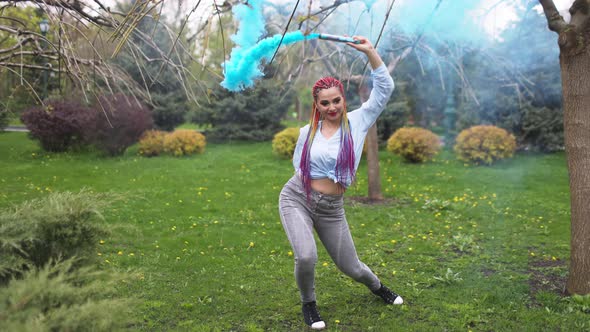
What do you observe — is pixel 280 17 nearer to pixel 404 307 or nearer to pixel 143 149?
pixel 404 307

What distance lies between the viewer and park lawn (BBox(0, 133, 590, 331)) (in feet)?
12.6

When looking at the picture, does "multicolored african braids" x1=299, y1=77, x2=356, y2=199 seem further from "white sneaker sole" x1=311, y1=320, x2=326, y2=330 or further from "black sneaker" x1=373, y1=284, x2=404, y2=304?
"black sneaker" x1=373, y1=284, x2=404, y2=304

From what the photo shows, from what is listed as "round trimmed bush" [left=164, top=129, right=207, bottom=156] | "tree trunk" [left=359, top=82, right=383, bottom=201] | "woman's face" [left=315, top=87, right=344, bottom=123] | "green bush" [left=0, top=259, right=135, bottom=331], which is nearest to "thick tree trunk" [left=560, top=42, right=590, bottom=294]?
"woman's face" [left=315, top=87, right=344, bottom=123]

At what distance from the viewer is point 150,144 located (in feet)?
47.9

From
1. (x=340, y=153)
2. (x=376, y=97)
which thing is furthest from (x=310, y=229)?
(x=376, y=97)

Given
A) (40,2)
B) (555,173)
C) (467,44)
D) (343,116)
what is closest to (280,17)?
(467,44)

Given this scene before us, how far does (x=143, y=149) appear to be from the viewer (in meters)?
14.7

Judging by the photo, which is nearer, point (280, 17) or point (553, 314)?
point (553, 314)

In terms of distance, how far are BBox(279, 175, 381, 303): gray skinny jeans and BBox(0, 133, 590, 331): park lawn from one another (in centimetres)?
43

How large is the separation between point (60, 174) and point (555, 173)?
10578 mm

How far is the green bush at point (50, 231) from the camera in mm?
2562

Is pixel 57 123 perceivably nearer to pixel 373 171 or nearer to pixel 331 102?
pixel 373 171

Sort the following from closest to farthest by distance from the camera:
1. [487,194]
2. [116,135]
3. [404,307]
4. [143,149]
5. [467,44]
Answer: [404,307] → [467,44] → [487,194] → [116,135] → [143,149]

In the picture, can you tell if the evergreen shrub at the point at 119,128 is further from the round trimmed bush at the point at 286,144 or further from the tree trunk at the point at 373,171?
the tree trunk at the point at 373,171
